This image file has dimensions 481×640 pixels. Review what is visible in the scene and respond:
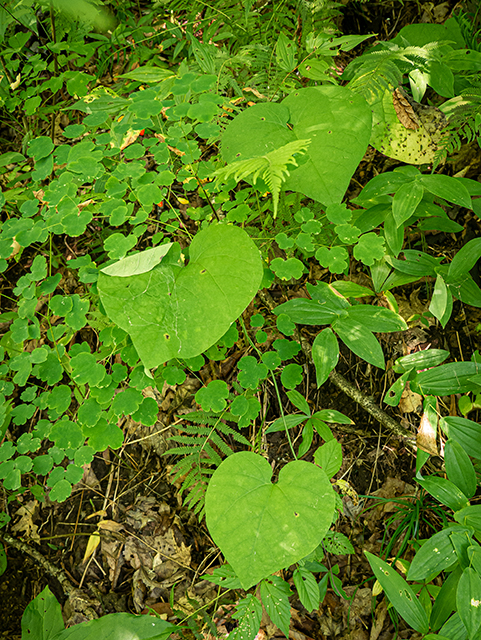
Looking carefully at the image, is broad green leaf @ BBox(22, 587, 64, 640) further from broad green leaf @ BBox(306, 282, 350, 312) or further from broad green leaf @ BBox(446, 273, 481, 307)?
broad green leaf @ BBox(446, 273, 481, 307)

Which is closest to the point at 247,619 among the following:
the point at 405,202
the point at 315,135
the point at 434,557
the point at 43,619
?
the point at 434,557

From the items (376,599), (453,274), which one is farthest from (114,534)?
(453,274)

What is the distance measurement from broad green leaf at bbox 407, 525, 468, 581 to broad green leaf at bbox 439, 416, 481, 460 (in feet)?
0.73

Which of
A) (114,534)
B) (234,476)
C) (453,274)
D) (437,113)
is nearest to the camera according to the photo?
(234,476)

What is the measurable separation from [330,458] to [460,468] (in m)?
0.39

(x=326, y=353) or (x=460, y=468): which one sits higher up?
(x=326, y=353)

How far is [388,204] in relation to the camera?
4.53 feet

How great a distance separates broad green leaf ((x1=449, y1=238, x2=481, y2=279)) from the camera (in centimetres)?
127

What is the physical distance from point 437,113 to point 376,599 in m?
1.79

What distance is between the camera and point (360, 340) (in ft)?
4.05

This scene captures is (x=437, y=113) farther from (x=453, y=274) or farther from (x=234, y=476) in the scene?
(x=234, y=476)

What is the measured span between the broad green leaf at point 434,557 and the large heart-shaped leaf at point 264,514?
27 centimetres

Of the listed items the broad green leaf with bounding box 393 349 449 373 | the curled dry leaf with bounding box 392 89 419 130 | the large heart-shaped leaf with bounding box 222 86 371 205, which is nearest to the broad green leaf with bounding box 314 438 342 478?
the broad green leaf with bounding box 393 349 449 373

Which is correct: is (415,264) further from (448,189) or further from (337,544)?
(337,544)
